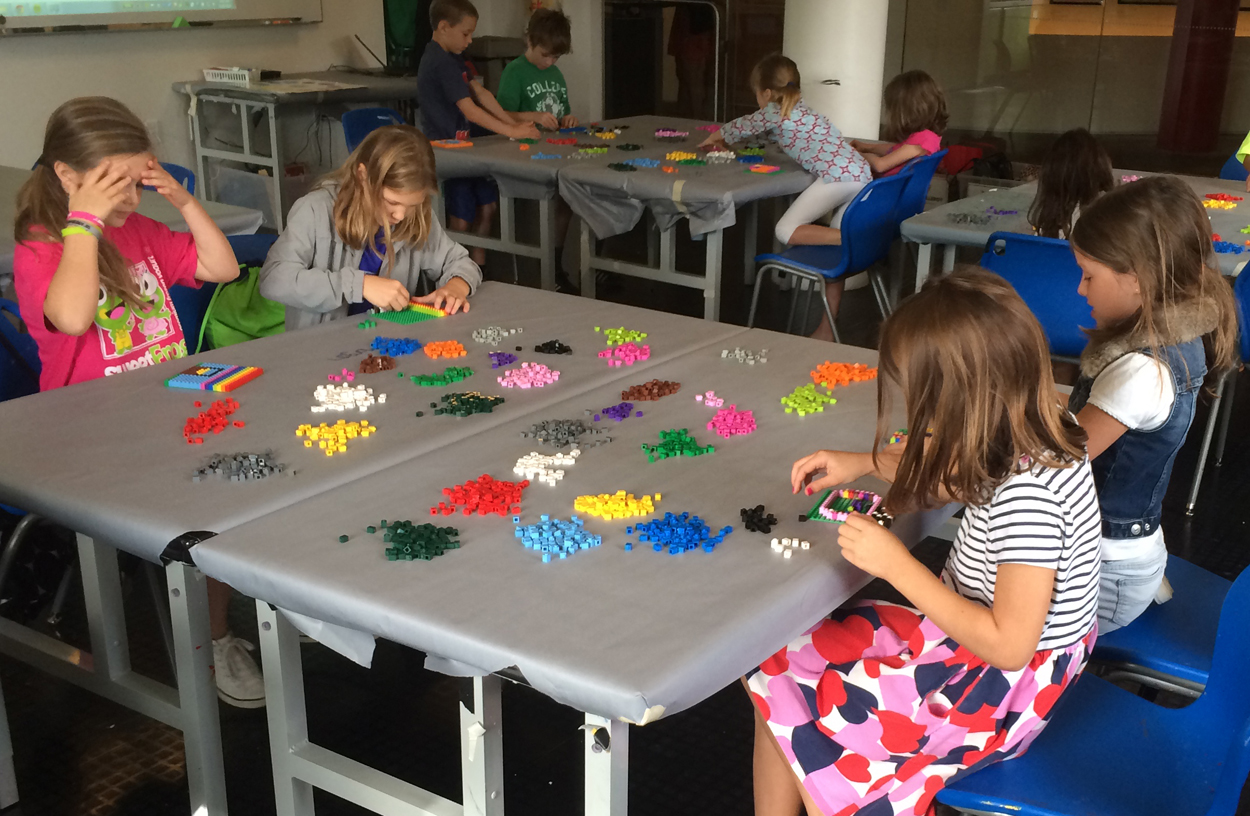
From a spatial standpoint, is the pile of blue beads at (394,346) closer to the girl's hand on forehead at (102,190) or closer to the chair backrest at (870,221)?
the girl's hand on forehead at (102,190)

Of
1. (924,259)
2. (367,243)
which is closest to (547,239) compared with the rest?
(924,259)

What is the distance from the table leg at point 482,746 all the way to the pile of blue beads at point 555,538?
0.56ft

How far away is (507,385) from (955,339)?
902 mm

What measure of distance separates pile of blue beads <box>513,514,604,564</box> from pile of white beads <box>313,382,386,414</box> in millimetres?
537

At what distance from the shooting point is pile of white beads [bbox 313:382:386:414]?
1.88m

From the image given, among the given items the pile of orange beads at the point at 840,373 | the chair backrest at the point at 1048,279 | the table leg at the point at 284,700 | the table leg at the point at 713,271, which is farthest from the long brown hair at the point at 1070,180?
the table leg at the point at 284,700

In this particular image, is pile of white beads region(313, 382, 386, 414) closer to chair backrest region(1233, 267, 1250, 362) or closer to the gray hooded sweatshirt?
the gray hooded sweatshirt

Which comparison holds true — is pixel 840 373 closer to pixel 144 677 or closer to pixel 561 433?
pixel 561 433

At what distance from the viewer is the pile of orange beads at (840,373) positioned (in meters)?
2.07

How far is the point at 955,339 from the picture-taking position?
1351 mm

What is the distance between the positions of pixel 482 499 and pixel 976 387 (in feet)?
2.15

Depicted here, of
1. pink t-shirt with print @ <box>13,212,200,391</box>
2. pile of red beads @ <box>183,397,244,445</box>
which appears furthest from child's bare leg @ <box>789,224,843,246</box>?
pile of red beads @ <box>183,397,244,445</box>

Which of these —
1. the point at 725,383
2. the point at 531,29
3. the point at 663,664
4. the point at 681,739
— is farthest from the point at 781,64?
the point at 663,664

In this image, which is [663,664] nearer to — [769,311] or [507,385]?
[507,385]
